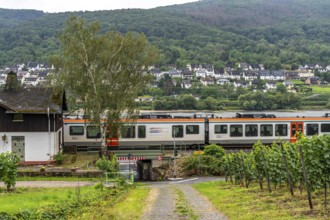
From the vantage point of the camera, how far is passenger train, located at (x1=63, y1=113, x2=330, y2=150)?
136ft

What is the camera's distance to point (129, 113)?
37.6m

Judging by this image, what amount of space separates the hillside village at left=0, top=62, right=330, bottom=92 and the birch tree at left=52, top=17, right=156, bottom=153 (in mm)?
115000

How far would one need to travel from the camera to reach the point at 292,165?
61.3ft

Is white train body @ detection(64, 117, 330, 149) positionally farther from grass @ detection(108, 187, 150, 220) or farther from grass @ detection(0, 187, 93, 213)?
grass @ detection(108, 187, 150, 220)

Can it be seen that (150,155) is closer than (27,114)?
No

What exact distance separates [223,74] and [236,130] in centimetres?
14770

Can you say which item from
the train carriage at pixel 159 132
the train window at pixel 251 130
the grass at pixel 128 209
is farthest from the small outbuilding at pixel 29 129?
the train window at pixel 251 130

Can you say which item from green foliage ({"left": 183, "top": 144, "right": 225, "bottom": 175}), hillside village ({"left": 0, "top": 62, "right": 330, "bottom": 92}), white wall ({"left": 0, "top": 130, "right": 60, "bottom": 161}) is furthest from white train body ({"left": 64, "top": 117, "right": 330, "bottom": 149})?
hillside village ({"left": 0, "top": 62, "right": 330, "bottom": 92})

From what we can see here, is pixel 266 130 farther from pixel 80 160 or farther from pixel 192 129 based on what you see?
pixel 80 160

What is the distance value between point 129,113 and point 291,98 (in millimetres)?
80692

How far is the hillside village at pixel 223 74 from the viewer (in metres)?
162

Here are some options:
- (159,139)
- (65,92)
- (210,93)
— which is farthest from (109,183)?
(210,93)

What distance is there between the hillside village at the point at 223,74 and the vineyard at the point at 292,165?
414ft

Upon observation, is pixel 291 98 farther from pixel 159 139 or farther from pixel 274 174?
pixel 274 174
